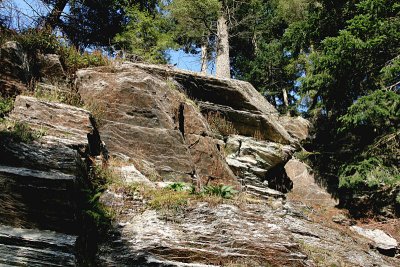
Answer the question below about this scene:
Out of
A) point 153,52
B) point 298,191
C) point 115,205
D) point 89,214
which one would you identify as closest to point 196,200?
point 115,205

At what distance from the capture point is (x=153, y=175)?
27.8 ft

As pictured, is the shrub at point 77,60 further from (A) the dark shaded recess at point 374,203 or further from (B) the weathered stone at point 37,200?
(A) the dark shaded recess at point 374,203

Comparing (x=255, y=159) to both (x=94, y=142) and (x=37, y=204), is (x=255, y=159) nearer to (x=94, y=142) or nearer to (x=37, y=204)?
(x=94, y=142)

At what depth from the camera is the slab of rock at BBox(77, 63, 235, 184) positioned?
890cm

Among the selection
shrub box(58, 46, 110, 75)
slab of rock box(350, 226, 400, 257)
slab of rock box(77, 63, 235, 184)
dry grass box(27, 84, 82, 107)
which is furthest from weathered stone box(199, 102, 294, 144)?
dry grass box(27, 84, 82, 107)

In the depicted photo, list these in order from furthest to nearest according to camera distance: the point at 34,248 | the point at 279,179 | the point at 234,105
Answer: the point at 279,179
the point at 234,105
the point at 34,248

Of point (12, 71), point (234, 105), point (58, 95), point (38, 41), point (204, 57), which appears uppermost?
point (204, 57)

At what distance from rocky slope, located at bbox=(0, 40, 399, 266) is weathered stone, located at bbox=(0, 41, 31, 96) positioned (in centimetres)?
3

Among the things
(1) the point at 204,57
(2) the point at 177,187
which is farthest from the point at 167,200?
(1) the point at 204,57

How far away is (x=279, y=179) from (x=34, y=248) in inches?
336

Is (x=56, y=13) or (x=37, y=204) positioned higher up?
(x=56, y=13)

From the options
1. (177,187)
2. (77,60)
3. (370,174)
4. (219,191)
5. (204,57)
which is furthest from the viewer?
(204,57)

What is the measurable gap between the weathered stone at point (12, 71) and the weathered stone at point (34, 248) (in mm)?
4375

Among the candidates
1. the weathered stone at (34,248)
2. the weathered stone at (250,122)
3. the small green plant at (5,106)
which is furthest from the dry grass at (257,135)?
the weathered stone at (34,248)
